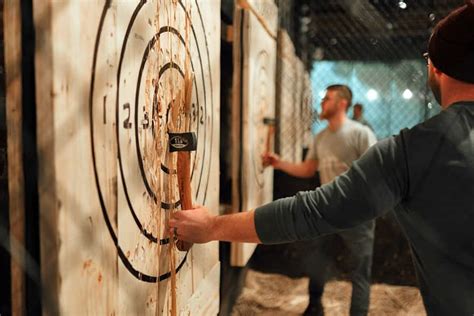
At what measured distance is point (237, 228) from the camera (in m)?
0.95

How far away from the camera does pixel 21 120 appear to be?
2.07ft

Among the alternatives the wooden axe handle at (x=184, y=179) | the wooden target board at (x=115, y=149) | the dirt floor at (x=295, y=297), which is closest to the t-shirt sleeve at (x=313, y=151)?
the dirt floor at (x=295, y=297)

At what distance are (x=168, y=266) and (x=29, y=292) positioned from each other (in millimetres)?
386

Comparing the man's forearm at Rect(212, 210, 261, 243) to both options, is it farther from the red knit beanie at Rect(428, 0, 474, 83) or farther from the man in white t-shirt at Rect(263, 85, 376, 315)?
the man in white t-shirt at Rect(263, 85, 376, 315)

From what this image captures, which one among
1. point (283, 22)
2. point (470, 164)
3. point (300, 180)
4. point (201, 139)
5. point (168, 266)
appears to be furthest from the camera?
point (283, 22)

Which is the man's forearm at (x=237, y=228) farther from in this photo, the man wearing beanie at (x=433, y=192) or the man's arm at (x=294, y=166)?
the man's arm at (x=294, y=166)

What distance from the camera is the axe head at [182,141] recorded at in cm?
100

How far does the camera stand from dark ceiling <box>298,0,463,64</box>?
5.47 feet

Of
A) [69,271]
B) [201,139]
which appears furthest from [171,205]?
[69,271]

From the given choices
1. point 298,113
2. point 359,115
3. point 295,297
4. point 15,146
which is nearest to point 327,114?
point 359,115

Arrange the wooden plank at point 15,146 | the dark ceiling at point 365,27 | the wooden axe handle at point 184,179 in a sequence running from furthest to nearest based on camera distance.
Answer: the dark ceiling at point 365,27 → the wooden axe handle at point 184,179 → the wooden plank at point 15,146

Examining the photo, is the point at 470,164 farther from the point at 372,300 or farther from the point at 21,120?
the point at 372,300

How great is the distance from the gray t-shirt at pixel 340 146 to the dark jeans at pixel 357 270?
272 millimetres

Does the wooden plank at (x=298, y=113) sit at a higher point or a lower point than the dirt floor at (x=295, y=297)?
higher
